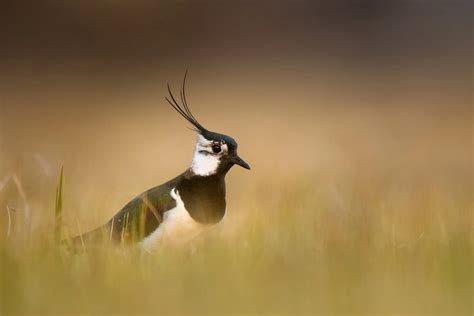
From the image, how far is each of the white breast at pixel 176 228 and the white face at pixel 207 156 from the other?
23cm

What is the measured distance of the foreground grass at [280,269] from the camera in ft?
7.81

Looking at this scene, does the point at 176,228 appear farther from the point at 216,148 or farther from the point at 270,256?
the point at 270,256

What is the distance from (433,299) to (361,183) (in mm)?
1943

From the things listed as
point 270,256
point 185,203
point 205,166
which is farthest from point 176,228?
point 270,256

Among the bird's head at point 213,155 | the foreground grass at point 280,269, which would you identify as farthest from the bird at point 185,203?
the foreground grass at point 280,269

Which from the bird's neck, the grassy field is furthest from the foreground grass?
the bird's neck

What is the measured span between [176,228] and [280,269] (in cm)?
108

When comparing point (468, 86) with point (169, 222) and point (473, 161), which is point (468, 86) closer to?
point (473, 161)

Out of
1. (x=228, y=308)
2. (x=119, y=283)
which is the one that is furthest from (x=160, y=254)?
(x=228, y=308)

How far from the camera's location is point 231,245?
3064 mm

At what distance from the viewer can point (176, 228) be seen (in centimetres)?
370

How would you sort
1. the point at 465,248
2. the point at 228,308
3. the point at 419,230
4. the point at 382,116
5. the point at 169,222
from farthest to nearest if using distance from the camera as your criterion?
the point at 382,116 → the point at 169,222 → the point at 419,230 → the point at 465,248 → the point at 228,308

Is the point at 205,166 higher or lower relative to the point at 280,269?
higher

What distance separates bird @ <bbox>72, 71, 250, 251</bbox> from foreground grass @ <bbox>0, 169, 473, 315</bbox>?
205 millimetres
